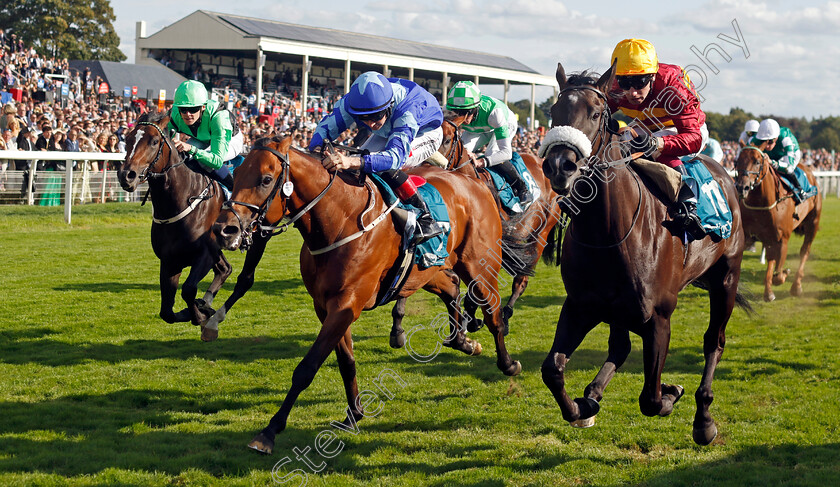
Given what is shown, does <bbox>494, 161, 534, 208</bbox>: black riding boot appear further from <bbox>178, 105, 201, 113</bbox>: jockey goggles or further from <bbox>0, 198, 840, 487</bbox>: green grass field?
<bbox>178, 105, 201, 113</bbox>: jockey goggles

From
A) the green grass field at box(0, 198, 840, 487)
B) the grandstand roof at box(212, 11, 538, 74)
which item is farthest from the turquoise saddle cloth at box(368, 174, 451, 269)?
the grandstand roof at box(212, 11, 538, 74)

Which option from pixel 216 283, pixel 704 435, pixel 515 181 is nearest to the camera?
pixel 704 435

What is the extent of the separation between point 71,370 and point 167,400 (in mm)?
1103

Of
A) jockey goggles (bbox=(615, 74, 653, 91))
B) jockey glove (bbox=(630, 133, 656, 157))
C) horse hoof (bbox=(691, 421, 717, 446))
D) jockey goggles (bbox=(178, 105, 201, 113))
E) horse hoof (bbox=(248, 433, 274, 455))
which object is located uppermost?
jockey goggles (bbox=(615, 74, 653, 91))

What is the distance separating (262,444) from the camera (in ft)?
13.1

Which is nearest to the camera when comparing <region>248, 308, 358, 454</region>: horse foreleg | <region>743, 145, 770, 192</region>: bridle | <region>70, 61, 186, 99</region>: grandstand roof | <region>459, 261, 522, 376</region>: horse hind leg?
<region>248, 308, 358, 454</region>: horse foreleg

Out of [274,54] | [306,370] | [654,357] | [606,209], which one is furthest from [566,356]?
[274,54]

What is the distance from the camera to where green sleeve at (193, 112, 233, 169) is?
6496 mm

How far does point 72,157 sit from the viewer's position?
12.8 m

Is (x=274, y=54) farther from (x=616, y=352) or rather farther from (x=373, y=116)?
(x=616, y=352)

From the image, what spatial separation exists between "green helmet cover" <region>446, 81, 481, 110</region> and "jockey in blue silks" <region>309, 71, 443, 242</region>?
5.57 feet

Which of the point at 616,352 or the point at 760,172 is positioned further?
the point at 760,172

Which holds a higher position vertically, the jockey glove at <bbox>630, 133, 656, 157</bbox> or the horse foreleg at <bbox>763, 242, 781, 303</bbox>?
the jockey glove at <bbox>630, 133, 656, 157</bbox>

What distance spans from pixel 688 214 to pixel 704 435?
4.22 ft
